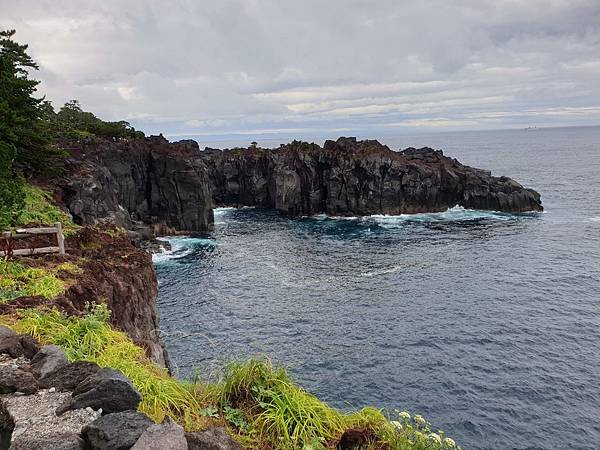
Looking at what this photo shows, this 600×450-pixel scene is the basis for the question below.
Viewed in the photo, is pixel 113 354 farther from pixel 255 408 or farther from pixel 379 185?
pixel 379 185

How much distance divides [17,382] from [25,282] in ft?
28.4

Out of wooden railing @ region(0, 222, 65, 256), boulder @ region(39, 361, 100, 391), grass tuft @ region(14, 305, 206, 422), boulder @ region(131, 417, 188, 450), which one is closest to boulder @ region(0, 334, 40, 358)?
grass tuft @ region(14, 305, 206, 422)

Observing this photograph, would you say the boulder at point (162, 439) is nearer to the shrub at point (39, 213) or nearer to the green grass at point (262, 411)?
the green grass at point (262, 411)

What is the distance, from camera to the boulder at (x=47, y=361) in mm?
8617

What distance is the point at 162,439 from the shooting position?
6.02 meters

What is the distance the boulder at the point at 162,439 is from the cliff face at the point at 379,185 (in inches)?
3728

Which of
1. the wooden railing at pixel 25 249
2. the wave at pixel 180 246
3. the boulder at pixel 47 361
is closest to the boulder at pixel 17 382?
the boulder at pixel 47 361

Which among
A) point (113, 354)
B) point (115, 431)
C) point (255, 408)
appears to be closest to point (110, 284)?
point (113, 354)

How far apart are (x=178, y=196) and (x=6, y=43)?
159 feet

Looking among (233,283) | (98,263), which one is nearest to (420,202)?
(233,283)

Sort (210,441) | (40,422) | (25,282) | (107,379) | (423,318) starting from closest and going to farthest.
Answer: (210,441), (40,422), (107,379), (25,282), (423,318)

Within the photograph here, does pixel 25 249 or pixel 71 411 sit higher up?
pixel 25 249

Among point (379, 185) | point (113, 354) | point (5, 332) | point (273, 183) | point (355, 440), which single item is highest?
point (273, 183)

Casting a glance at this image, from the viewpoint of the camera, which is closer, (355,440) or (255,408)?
(355,440)
